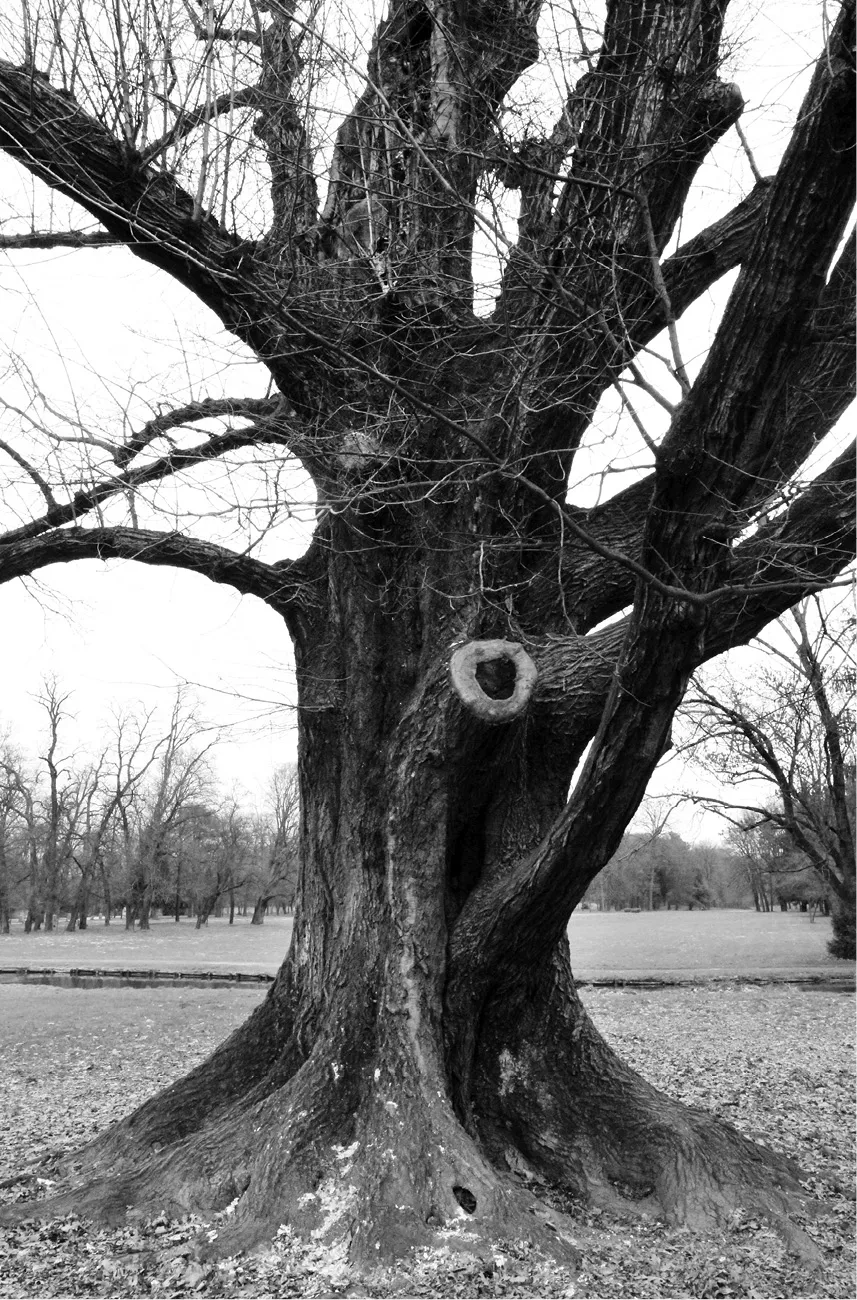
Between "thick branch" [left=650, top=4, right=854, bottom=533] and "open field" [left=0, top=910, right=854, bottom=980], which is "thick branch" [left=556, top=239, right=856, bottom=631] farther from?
"open field" [left=0, top=910, right=854, bottom=980]

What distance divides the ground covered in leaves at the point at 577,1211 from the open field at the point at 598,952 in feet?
19.3

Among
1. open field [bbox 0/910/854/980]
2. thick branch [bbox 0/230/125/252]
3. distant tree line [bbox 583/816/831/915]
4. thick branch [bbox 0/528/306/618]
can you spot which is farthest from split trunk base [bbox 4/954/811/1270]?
→ distant tree line [bbox 583/816/831/915]

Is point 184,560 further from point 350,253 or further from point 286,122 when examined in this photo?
point 286,122

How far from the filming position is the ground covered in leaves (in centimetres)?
394

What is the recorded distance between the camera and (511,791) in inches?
219

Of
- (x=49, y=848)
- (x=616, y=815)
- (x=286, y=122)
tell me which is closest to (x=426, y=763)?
(x=616, y=815)

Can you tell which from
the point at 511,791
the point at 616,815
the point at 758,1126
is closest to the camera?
the point at 616,815

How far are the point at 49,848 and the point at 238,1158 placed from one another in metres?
45.2

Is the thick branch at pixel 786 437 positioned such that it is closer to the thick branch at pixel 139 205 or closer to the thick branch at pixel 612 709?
the thick branch at pixel 612 709

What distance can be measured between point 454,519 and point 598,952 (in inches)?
978

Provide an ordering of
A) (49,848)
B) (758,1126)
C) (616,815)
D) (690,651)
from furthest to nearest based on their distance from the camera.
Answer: (49,848)
(758,1126)
(616,815)
(690,651)

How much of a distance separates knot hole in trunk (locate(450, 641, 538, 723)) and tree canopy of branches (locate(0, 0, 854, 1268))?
2cm

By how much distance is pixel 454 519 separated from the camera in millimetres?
5559

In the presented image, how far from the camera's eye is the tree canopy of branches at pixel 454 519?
3895mm
